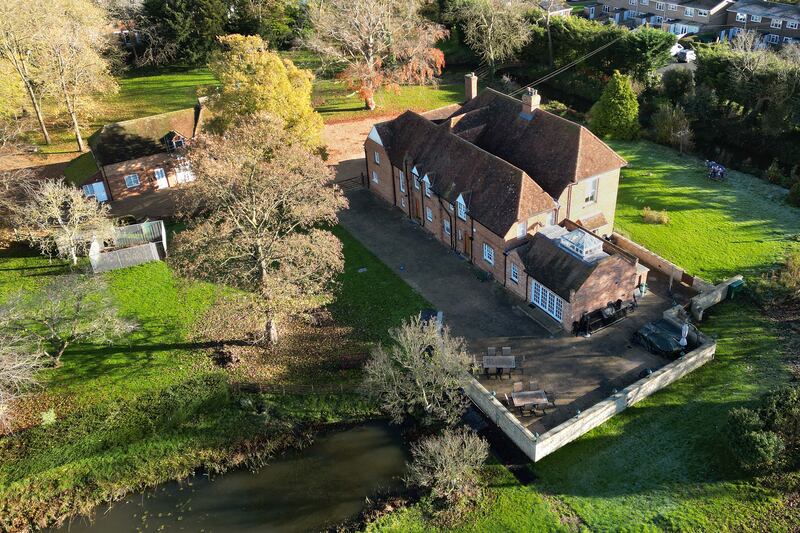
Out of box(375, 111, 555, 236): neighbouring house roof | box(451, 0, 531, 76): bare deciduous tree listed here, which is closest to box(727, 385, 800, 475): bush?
box(375, 111, 555, 236): neighbouring house roof

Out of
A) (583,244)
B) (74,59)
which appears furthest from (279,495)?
(74,59)

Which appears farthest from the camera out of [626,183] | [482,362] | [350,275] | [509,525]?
[626,183]

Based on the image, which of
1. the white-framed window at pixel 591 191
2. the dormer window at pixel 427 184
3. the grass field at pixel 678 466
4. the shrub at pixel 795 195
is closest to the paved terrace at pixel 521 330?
the grass field at pixel 678 466

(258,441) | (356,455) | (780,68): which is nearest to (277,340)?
(258,441)

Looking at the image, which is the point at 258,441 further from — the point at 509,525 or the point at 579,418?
the point at 579,418

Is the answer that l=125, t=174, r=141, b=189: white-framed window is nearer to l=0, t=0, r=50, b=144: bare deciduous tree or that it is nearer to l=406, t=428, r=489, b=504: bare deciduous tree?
l=0, t=0, r=50, b=144: bare deciduous tree

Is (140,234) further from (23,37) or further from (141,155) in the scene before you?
(23,37)
